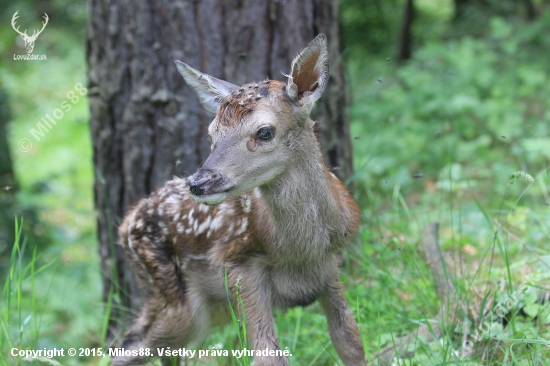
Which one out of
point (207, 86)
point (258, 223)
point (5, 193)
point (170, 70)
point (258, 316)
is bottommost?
point (258, 316)

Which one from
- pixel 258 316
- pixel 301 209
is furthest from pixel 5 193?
pixel 301 209

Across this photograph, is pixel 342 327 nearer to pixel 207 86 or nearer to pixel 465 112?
pixel 207 86

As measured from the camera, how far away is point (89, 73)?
499 cm

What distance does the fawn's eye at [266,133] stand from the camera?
3.03 m

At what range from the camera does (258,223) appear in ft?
11.0

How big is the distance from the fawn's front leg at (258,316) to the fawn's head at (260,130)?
57 centimetres

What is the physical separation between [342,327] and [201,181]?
1.22 meters

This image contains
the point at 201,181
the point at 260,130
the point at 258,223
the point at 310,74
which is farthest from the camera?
the point at 258,223

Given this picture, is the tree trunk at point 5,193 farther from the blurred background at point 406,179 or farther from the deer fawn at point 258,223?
the deer fawn at point 258,223

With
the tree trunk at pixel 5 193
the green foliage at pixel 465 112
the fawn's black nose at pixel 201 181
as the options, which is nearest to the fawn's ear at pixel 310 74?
the fawn's black nose at pixel 201 181

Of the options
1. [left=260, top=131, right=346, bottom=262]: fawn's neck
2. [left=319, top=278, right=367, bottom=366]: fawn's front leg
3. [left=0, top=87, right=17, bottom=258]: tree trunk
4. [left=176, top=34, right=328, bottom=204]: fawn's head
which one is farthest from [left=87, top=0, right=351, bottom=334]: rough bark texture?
[left=0, top=87, right=17, bottom=258]: tree trunk

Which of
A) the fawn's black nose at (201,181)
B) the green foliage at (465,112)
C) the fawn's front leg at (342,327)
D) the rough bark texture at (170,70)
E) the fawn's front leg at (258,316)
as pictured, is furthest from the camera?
Result: the green foliage at (465,112)

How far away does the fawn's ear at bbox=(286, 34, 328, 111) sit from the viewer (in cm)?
307

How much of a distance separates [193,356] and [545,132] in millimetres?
4902
